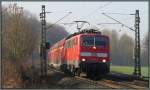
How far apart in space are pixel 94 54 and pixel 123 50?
1107 inches

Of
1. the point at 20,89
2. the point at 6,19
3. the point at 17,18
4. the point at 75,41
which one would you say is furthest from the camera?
the point at 17,18

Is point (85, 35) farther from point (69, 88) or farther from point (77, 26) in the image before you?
point (77, 26)

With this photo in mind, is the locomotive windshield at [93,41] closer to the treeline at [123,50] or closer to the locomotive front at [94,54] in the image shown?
the locomotive front at [94,54]

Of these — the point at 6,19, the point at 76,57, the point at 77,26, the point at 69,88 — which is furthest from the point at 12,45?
the point at 69,88

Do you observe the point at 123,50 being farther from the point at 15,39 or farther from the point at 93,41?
the point at 93,41

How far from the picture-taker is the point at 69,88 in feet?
71.8

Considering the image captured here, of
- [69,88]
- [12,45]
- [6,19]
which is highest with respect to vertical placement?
[6,19]

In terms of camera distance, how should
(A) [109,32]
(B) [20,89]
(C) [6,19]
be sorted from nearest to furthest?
(B) [20,89]
(C) [6,19]
(A) [109,32]

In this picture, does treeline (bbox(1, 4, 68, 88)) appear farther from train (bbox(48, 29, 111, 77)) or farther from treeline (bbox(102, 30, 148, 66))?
treeline (bbox(102, 30, 148, 66))

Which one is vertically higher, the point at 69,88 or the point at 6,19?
the point at 6,19

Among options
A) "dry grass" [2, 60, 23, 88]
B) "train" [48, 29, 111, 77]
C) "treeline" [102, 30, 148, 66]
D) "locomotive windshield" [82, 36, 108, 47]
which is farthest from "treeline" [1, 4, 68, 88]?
"treeline" [102, 30, 148, 66]

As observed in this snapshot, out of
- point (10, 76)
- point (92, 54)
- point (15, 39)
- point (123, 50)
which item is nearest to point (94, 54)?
point (92, 54)

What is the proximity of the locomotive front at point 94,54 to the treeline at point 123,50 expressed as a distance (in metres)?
17.6

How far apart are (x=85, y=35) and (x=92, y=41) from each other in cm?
57
